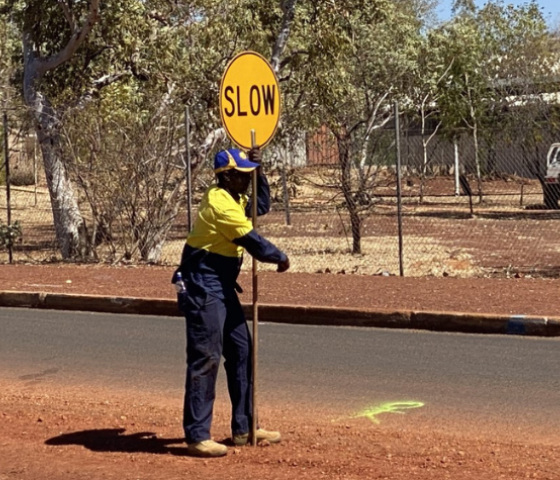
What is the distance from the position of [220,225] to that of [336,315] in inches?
235

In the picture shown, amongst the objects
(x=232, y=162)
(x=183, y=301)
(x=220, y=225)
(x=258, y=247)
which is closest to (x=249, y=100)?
(x=232, y=162)

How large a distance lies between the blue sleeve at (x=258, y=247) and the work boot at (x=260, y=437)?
3.68 ft

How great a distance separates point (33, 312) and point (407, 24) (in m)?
22.2

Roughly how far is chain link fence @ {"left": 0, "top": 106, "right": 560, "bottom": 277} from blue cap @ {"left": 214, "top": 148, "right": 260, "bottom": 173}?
9.14m

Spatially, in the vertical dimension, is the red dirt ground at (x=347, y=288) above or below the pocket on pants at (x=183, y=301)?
below

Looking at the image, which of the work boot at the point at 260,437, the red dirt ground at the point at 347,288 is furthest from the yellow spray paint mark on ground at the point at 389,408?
the red dirt ground at the point at 347,288

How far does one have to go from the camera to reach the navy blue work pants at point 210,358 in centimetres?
608

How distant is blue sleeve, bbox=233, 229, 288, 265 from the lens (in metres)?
5.96

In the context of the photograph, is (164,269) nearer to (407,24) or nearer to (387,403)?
(387,403)

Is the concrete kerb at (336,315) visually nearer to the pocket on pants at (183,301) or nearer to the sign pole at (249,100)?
the sign pole at (249,100)

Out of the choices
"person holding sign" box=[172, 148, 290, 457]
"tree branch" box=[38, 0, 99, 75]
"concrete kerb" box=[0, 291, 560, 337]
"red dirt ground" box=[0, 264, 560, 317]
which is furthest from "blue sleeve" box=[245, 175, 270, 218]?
"tree branch" box=[38, 0, 99, 75]

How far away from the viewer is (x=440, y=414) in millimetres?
7359

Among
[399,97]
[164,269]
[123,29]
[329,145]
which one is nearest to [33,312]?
[164,269]

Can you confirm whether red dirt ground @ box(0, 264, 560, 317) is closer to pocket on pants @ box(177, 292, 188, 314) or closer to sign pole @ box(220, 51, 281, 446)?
sign pole @ box(220, 51, 281, 446)
